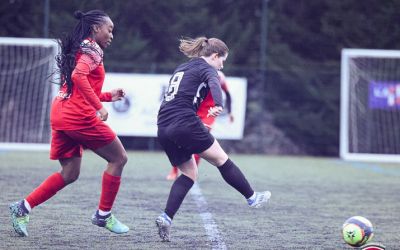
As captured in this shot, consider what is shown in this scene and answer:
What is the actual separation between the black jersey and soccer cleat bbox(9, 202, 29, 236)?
4.44ft

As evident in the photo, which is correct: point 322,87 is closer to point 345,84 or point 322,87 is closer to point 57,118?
point 345,84

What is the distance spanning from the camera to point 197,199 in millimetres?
9508

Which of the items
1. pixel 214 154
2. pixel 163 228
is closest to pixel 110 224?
pixel 163 228

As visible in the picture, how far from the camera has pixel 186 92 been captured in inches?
254

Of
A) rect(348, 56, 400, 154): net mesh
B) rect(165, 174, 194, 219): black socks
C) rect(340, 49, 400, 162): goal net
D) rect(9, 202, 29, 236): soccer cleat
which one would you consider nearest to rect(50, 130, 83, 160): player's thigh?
rect(9, 202, 29, 236): soccer cleat

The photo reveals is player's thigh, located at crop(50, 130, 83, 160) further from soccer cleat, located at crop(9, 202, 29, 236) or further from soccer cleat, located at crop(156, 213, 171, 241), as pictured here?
soccer cleat, located at crop(156, 213, 171, 241)

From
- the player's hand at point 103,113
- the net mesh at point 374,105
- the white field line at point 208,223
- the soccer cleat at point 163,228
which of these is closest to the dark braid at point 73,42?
the player's hand at point 103,113

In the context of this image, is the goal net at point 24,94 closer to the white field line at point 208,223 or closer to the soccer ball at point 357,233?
the white field line at point 208,223

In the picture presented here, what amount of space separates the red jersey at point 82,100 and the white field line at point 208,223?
1392 millimetres

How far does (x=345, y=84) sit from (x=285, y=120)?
3.04 metres

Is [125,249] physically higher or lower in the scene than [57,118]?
lower

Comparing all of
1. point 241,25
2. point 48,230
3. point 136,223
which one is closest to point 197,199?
point 136,223

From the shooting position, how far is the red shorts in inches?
247

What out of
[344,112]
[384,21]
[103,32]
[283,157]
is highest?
[384,21]
